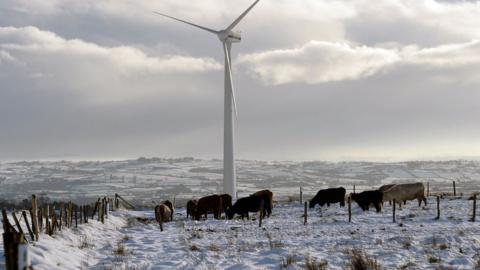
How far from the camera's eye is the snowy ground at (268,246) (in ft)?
38.5

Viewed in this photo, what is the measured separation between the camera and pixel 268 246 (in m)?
14.9

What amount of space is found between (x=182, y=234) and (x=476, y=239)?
34.0 ft

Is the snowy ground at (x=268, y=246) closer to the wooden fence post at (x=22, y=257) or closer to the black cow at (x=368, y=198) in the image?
the wooden fence post at (x=22, y=257)

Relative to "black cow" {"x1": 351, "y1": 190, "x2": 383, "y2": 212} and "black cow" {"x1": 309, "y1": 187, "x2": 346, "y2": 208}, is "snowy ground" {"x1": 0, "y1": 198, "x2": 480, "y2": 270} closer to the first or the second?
"black cow" {"x1": 351, "y1": 190, "x2": 383, "y2": 212}

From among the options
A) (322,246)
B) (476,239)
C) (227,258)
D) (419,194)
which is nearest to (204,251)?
(227,258)

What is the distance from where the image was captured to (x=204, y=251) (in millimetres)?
14062

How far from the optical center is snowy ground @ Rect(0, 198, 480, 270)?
463 inches

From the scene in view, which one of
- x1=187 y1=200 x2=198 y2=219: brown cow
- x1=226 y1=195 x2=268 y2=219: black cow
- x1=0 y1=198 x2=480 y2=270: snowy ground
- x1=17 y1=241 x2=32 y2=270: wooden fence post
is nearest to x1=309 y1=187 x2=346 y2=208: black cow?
x1=226 y1=195 x2=268 y2=219: black cow

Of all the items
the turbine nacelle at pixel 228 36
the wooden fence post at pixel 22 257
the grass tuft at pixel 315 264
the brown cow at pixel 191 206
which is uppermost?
the turbine nacelle at pixel 228 36

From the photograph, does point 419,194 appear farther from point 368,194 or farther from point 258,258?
point 258,258

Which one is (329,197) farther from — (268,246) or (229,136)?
(268,246)

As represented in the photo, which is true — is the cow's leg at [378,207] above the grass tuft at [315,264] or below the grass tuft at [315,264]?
below

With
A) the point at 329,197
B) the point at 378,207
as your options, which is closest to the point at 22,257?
the point at 378,207

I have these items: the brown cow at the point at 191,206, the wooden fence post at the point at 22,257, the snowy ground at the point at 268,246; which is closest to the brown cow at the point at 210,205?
the brown cow at the point at 191,206
